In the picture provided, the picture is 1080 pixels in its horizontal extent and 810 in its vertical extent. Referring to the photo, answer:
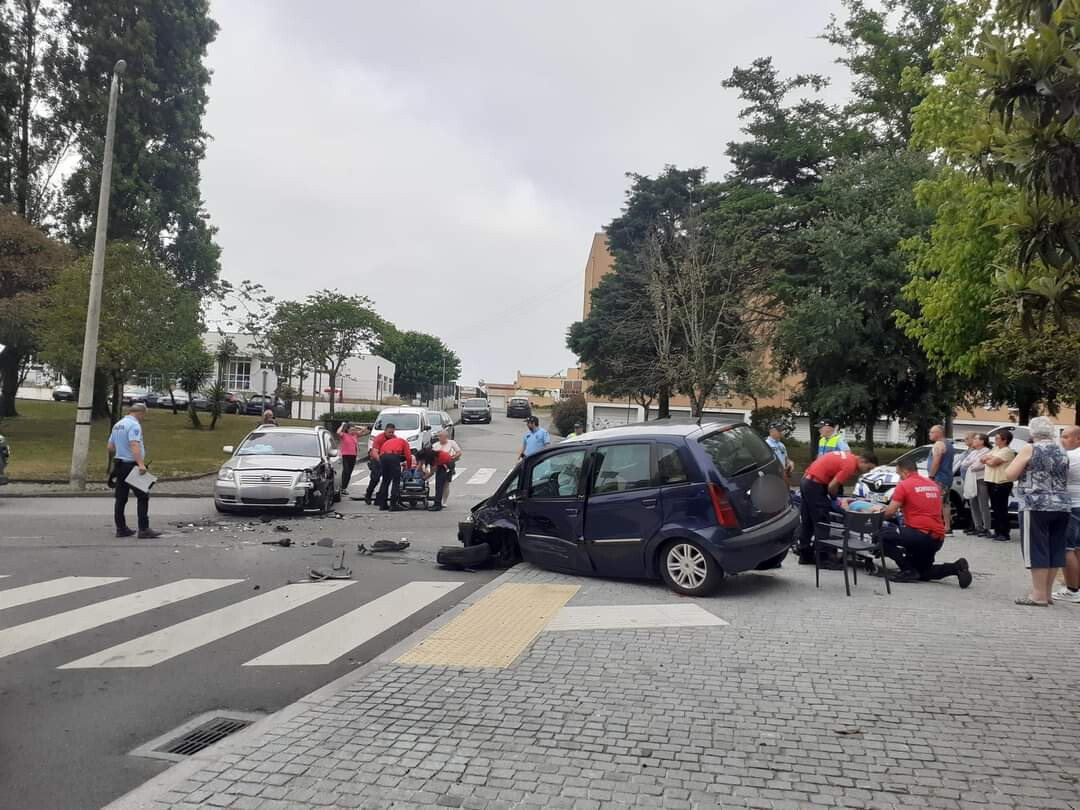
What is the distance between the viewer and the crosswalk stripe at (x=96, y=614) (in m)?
6.23

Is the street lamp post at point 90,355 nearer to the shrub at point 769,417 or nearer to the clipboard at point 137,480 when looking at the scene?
the clipboard at point 137,480

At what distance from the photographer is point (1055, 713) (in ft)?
15.3

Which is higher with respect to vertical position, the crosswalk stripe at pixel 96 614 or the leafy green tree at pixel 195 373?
the leafy green tree at pixel 195 373

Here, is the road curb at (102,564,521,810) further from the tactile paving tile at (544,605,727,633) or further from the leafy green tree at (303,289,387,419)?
the leafy green tree at (303,289,387,419)

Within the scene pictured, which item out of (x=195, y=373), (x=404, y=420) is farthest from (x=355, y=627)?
(x=195, y=373)

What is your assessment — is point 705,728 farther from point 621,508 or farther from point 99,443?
point 99,443

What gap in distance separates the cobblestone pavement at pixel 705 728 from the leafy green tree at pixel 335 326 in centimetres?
3740

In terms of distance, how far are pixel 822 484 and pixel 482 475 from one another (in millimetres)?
15732

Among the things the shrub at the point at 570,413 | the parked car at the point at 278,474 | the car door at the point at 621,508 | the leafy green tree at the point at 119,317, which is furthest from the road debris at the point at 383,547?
the shrub at the point at 570,413

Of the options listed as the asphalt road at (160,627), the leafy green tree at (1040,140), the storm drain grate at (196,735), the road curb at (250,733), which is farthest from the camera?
the asphalt road at (160,627)

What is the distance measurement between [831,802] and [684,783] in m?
0.63

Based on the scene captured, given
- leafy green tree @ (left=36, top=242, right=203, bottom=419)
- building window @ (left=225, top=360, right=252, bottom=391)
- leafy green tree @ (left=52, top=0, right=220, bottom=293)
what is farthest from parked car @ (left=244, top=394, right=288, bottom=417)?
leafy green tree @ (left=36, top=242, right=203, bottom=419)

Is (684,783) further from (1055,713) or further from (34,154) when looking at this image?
(34,154)

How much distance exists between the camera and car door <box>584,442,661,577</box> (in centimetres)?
797
